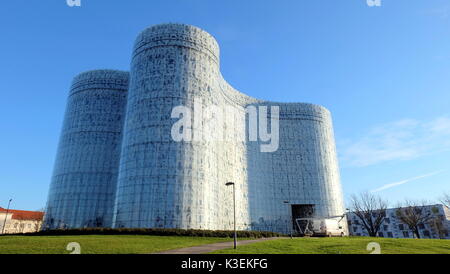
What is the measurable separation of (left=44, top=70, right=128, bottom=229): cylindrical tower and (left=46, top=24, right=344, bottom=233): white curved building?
0.25 m

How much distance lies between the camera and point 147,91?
191 ft

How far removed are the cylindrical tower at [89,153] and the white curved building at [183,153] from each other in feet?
0.83

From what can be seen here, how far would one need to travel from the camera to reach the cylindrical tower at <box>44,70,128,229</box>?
222ft

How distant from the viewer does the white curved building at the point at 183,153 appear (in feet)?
174

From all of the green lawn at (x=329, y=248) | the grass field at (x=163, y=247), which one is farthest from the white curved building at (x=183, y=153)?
the green lawn at (x=329, y=248)

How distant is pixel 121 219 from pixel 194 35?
4180cm

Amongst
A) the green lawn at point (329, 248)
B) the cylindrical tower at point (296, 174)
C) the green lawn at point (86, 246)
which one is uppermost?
the cylindrical tower at point (296, 174)

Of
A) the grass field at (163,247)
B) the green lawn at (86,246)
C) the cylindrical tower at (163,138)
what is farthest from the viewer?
the cylindrical tower at (163,138)

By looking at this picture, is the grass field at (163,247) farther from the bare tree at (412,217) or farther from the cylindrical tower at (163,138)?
the bare tree at (412,217)

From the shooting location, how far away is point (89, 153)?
71500 mm

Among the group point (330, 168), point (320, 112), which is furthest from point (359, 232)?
point (320, 112)

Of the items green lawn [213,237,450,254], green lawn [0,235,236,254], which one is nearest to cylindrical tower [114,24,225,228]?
green lawn [0,235,236,254]

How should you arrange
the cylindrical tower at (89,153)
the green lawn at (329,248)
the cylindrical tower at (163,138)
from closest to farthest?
the green lawn at (329,248) → the cylindrical tower at (163,138) → the cylindrical tower at (89,153)
